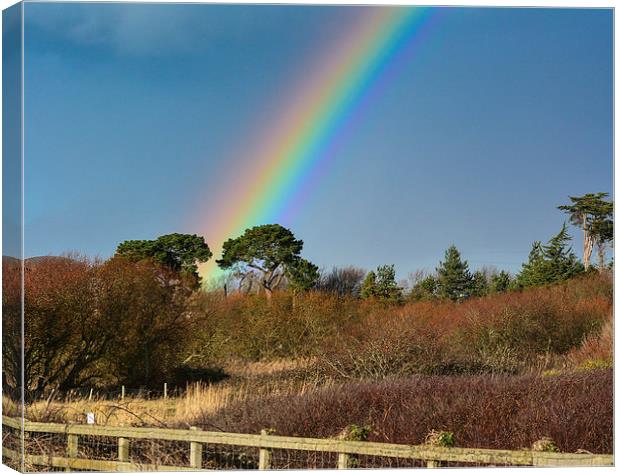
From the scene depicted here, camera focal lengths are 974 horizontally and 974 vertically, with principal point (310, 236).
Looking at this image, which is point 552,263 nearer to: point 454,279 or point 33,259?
point 454,279

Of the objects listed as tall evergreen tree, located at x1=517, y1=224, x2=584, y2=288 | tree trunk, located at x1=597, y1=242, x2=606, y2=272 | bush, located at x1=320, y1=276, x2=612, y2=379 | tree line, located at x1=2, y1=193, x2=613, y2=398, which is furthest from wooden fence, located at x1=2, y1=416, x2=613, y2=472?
tall evergreen tree, located at x1=517, y1=224, x2=584, y2=288

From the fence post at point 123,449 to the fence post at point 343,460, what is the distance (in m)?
1.89

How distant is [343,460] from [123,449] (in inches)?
77.3

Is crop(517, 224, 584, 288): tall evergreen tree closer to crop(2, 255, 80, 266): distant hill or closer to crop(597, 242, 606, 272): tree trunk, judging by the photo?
crop(597, 242, 606, 272): tree trunk

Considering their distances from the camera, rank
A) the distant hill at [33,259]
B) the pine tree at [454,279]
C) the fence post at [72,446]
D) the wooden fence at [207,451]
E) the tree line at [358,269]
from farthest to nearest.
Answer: the pine tree at [454,279] < the tree line at [358,269] < the fence post at [72,446] < the wooden fence at [207,451] < the distant hill at [33,259]

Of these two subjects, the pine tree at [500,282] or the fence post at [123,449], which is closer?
the fence post at [123,449]

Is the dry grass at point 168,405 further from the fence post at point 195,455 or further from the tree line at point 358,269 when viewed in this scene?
the tree line at point 358,269

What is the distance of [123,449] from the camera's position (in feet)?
28.5

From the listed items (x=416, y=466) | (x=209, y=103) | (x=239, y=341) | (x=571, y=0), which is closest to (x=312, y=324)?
(x=239, y=341)

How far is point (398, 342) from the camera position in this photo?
38.7 feet

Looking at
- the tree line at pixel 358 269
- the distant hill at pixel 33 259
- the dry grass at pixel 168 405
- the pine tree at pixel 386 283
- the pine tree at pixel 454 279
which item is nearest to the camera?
the distant hill at pixel 33 259

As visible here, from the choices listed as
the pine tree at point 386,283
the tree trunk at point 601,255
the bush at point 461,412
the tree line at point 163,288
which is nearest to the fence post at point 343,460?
the bush at point 461,412

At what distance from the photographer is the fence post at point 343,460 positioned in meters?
8.52

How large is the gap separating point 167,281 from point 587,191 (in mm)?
4932
